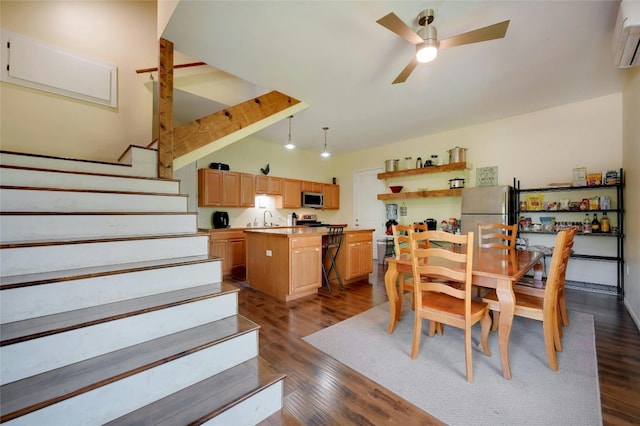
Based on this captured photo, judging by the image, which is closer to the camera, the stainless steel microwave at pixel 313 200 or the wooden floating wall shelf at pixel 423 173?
the wooden floating wall shelf at pixel 423 173

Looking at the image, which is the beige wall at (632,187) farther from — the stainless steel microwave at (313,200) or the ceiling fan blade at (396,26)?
the stainless steel microwave at (313,200)

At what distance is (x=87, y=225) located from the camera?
1.84 metres

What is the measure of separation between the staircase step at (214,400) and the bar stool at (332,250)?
236 cm

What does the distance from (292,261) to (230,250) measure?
2.06m

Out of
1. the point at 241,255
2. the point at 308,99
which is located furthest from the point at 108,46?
the point at 241,255

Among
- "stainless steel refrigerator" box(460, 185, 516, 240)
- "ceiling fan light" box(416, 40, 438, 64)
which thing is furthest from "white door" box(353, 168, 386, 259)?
"ceiling fan light" box(416, 40, 438, 64)

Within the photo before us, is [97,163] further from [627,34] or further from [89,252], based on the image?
[627,34]

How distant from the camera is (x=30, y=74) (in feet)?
9.82

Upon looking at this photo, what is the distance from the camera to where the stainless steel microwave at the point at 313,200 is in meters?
6.59

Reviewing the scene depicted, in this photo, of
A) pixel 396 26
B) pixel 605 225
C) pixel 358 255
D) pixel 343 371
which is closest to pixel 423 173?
pixel 358 255

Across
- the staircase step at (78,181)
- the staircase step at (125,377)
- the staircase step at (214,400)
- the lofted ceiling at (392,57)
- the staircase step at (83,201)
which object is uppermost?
the lofted ceiling at (392,57)

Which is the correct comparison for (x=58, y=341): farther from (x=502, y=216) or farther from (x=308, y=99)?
(x=502, y=216)

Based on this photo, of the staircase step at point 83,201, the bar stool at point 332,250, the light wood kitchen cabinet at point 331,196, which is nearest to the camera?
the staircase step at point 83,201

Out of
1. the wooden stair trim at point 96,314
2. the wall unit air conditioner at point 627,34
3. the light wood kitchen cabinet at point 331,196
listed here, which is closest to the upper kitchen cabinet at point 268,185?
the light wood kitchen cabinet at point 331,196
